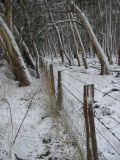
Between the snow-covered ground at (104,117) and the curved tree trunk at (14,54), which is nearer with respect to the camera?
the snow-covered ground at (104,117)

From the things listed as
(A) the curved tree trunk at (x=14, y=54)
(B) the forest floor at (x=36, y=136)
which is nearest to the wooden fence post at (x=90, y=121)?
(B) the forest floor at (x=36, y=136)

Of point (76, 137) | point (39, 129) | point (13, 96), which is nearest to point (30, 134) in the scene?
point (39, 129)

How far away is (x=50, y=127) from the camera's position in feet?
23.4

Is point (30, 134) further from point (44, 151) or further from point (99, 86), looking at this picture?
point (99, 86)

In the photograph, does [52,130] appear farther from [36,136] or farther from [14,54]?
[14,54]

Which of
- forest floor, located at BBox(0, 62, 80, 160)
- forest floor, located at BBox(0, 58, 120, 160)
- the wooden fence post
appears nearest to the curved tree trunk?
forest floor, located at BBox(0, 58, 120, 160)

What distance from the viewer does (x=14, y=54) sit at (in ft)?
42.1

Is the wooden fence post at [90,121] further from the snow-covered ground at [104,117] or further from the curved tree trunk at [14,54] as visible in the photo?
the curved tree trunk at [14,54]

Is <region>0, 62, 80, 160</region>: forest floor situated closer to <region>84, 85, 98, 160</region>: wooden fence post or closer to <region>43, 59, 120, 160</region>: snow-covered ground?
<region>43, 59, 120, 160</region>: snow-covered ground

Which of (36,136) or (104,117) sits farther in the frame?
(104,117)

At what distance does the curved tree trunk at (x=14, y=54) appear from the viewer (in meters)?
12.5

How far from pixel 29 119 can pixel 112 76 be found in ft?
23.6

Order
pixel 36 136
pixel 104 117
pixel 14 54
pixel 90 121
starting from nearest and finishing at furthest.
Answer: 1. pixel 90 121
2. pixel 36 136
3. pixel 104 117
4. pixel 14 54

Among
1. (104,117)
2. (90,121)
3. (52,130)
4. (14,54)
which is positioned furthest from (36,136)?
(14,54)
